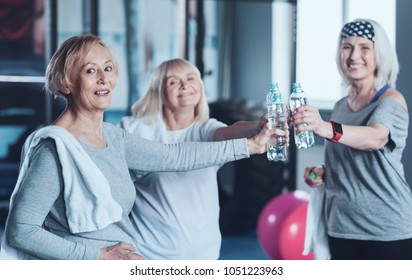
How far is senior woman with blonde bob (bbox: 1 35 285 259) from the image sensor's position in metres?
1.27

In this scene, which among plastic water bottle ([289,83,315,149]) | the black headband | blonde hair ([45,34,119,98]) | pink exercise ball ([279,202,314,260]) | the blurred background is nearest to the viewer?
blonde hair ([45,34,119,98])

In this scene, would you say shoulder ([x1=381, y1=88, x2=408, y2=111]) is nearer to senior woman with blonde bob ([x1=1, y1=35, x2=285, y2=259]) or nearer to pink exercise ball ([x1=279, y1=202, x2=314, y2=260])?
senior woman with blonde bob ([x1=1, y1=35, x2=285, y2=259])

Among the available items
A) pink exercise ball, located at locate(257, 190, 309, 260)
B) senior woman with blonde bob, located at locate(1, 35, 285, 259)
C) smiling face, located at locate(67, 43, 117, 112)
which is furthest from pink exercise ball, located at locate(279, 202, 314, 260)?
smiling face, located at locate(67, 43, 117, 112)

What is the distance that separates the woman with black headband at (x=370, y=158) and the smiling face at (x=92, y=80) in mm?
594

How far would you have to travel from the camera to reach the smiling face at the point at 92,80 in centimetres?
139

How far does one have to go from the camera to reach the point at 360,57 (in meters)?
1.71

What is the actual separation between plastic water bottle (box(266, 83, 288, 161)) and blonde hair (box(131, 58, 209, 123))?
0.87ft

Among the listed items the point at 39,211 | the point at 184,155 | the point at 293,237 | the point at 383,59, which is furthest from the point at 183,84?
the point at 293,237

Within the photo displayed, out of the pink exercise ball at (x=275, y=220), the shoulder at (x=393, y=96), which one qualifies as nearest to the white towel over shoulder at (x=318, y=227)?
the shoulder at (x=393, y=96)

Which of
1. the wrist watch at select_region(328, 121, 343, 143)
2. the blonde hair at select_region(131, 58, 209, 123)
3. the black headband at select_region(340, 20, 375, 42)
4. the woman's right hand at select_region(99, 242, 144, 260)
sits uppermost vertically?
the black headband at select_region(340, 20, 375, 42)

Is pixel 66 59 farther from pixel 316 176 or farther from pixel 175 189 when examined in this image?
pixel 316 176

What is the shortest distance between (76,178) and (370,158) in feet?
2.58
